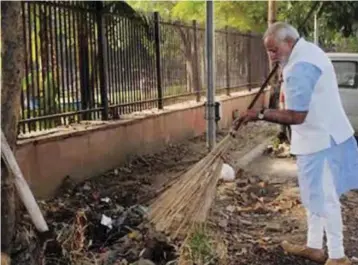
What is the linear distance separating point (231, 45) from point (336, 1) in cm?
272

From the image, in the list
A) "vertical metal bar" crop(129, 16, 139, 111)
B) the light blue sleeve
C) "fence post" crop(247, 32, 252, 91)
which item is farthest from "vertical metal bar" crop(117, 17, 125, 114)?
"fence post" crop(247, 32, 252, 91)

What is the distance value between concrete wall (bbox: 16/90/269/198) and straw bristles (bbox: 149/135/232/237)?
2.16m

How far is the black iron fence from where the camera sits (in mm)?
7191

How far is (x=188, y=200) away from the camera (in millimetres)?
4582

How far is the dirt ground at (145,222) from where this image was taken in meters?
4.41

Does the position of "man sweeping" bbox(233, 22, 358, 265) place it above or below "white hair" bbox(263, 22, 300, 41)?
below

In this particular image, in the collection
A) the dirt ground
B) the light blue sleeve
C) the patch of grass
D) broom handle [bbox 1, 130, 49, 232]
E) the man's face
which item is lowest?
the dirt ground

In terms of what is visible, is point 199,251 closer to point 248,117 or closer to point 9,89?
point 248,117

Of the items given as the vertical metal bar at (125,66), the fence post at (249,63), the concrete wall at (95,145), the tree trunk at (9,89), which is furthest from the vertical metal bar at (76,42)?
the fence post at (249,63)

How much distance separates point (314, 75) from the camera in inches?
180

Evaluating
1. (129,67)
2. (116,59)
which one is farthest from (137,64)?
(116,59)

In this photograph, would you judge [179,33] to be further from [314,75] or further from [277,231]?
[314,75]

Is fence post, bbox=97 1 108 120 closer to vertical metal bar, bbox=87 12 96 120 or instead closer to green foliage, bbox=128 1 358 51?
vertical metal bar, bbox=87 12 96 120

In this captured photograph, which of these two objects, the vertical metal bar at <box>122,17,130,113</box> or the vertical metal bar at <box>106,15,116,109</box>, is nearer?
the vertical metal bar at <box>106,15,116,109</box>
